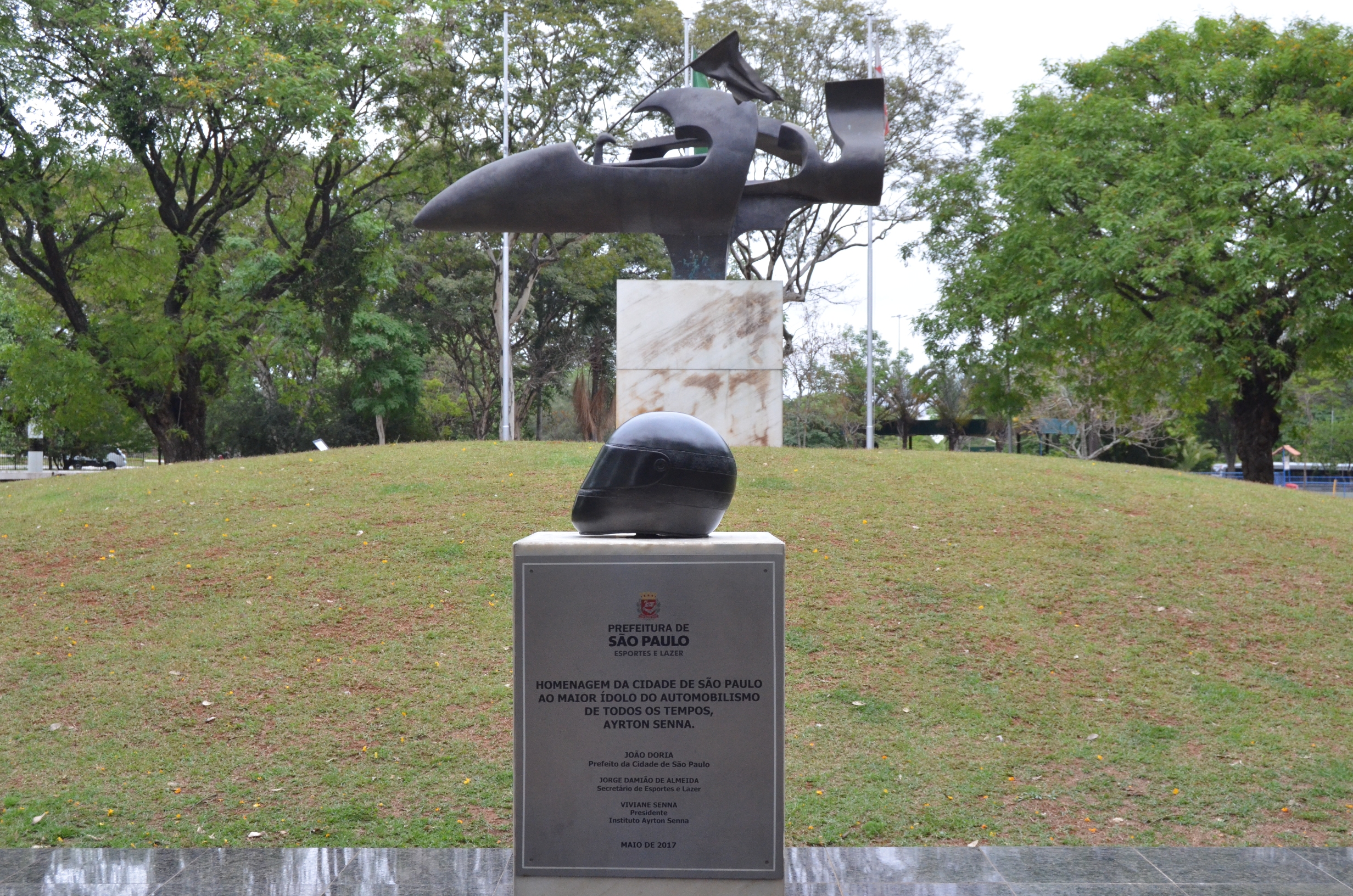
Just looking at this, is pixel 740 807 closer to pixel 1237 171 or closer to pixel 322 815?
pixel 322 815

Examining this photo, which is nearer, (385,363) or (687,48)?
(687,48)

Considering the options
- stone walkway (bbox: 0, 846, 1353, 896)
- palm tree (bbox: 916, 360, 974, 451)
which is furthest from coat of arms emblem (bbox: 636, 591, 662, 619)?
palm tree (bbox: 916, 360, 974, 451)

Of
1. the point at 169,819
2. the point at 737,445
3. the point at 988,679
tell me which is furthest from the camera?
the point at 737,445

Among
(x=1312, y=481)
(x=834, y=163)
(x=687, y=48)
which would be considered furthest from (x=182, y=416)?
(x=1312, y=481)

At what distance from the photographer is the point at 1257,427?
20469 millimetres

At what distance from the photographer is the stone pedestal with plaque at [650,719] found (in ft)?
13.6

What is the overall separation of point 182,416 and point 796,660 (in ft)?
56.7

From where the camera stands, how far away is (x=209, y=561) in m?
9.47

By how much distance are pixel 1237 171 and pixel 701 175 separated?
10.6 meters

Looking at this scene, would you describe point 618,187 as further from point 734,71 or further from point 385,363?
point 385,363

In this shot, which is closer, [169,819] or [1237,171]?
[169,819]

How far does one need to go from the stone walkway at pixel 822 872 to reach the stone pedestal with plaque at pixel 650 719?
0.72m

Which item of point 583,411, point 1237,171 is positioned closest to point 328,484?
point 1237,171

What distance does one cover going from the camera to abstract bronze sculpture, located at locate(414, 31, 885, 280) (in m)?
11.2
